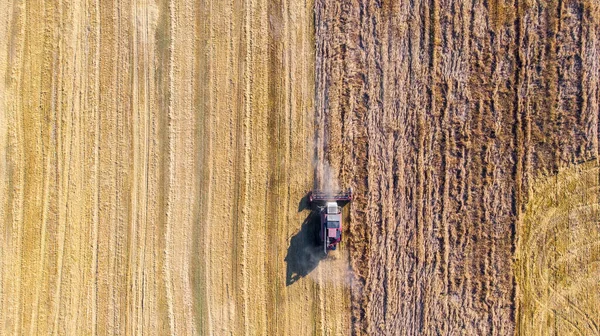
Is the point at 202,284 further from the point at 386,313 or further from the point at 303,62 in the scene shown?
the point at 303,62

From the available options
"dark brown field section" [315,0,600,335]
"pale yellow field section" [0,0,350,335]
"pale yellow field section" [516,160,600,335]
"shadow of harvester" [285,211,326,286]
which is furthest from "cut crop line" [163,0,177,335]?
"pale yellow field section" [516,160,600,335]

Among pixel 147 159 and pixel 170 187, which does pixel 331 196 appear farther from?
pixel 147 159

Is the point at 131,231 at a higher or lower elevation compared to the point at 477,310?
higher

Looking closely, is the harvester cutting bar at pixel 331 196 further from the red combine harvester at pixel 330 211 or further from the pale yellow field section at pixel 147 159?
the pale yellow field section at pixel 147 159

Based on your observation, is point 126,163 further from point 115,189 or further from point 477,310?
point 477,310

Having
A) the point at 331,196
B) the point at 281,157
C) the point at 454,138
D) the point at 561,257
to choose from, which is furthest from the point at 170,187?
the point at 561,257

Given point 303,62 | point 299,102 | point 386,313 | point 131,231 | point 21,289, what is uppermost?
point 303,62

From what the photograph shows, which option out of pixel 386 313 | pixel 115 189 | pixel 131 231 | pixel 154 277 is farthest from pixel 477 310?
pixel 115 189

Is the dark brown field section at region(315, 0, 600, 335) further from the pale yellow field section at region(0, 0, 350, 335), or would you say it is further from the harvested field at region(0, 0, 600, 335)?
the pale yellow field section at region(0, 0, 350, 335)
